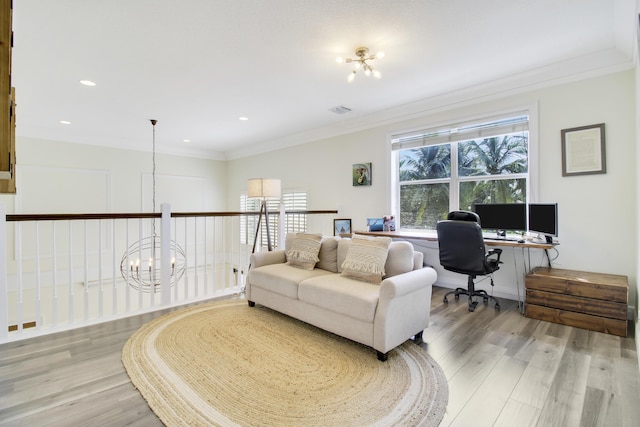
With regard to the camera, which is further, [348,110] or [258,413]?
[348,110]

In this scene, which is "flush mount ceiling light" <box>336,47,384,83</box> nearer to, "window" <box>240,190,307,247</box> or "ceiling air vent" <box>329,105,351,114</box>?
"ceiling air vent" <box>329,105,351,114</box>

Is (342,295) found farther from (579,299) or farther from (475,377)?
(579,299)

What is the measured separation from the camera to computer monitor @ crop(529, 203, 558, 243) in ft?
10.6

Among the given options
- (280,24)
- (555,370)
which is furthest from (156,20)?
(555,370)

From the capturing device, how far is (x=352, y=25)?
2.57m

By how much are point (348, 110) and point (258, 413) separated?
4153 mm

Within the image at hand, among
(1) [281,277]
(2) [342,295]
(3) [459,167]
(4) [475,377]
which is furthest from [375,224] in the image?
(4) [475,377]

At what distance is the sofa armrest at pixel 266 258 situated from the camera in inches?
143

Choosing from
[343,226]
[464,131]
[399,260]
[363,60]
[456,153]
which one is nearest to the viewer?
[399,260]

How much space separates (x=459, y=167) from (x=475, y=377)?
298 cm

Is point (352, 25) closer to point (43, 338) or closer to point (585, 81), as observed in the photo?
point (585, 81)

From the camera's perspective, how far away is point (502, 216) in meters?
3.73

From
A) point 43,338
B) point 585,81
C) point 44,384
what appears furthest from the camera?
point 585,81

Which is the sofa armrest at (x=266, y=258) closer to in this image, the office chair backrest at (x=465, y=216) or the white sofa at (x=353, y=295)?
the white sofa at (x=353, y=295)
